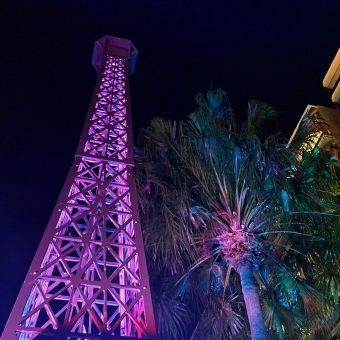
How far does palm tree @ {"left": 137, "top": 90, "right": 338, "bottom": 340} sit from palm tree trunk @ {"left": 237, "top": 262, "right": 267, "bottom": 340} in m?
0.18

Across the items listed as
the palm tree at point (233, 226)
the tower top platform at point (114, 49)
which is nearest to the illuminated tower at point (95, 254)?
the palm tree at point (233, 226)

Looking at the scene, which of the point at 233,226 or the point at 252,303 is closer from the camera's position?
the point at 252,303

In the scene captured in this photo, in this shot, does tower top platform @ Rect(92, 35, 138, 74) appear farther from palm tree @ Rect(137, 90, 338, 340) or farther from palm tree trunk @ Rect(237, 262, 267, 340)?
palm tree trunk @ Rect(237, 262, 267, 340)

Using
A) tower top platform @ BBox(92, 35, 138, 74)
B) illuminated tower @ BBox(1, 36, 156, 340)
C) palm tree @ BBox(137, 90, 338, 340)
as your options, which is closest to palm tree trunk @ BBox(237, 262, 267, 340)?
palm tree @ BBox(137, 90, 338, 340)

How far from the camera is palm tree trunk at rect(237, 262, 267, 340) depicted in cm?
715

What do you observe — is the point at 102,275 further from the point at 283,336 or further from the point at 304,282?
the point at 304,282

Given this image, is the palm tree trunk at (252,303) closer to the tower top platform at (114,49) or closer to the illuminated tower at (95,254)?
the illuminated tower at (95,254)

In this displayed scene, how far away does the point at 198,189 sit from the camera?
9.60 m

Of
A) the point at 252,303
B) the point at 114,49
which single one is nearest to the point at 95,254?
the point at 252,303

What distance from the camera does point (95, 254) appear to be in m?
6.56

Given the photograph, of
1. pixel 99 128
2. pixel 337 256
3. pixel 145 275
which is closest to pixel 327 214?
pixel 337 256

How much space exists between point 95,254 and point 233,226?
10.3 feet

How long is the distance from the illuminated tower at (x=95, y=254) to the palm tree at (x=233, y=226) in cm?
119

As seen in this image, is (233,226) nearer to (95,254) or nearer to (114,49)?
(95,254)
